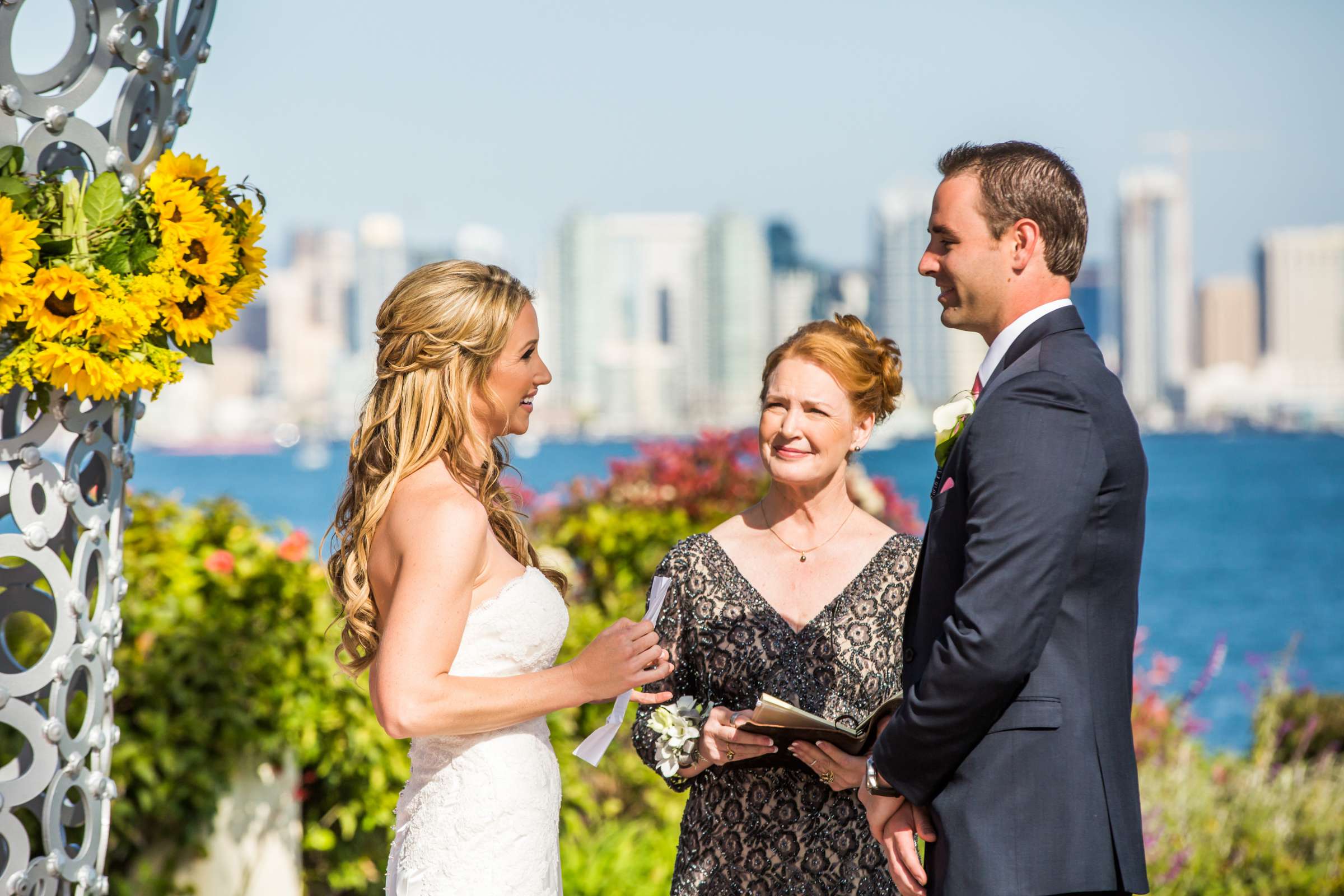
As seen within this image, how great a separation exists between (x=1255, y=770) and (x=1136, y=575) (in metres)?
5.35

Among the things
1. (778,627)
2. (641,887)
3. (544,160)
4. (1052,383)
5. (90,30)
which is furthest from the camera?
(544,160)

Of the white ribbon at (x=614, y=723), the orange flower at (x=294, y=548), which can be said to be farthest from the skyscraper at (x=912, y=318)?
the white ribbon at (x=614, y=723)

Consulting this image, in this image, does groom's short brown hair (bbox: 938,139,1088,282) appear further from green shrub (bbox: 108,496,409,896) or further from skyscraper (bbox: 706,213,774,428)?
skyscraper (bbox: 706,213,774,428)

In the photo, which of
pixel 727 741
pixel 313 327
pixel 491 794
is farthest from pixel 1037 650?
pixel 313 327

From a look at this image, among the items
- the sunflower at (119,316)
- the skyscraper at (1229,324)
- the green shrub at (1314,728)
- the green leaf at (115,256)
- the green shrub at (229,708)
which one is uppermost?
the skyscraper at (1229,324)

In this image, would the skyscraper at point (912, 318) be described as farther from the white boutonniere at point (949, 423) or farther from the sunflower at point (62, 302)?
the sunflower at point (62, 302)

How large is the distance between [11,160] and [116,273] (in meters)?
0.31

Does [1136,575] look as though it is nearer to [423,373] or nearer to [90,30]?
[423,373]

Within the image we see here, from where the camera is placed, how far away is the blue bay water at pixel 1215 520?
39.9 m

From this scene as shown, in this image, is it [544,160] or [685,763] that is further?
[544,160]

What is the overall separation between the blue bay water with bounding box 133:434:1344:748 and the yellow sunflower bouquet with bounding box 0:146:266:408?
7499 mm

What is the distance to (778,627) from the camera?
3131mm

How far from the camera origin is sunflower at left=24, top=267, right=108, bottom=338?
8.79ft

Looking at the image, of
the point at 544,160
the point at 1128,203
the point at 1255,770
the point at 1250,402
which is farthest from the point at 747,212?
the point at 1255,770
